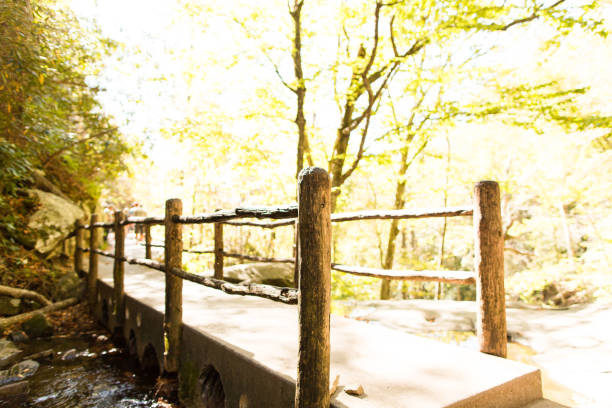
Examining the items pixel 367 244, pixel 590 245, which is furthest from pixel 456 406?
pixel 367 244

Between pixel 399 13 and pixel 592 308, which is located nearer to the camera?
pixel 592 308

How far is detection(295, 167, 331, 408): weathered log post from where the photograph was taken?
5.49 ft

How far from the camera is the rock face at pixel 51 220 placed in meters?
6.73

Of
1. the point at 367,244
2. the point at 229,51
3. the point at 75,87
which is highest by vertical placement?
the point at 229,51

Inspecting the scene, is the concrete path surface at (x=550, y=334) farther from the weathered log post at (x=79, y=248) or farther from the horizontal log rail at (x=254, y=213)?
the weathered log post at (x=79, y=248)

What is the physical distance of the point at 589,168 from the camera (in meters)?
9.74

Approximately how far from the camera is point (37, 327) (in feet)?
16.1

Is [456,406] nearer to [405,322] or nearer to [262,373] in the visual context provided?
[262,373]

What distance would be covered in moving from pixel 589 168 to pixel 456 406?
1092cm

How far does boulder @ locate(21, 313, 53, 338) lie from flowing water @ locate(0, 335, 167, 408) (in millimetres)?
197

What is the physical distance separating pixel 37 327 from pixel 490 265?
567 cm

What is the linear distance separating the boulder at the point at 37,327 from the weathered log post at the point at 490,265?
550 cm

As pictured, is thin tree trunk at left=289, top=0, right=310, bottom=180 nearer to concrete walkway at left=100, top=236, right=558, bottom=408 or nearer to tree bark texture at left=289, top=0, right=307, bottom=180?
tree bark texture at left=289, top=0, right=307, bottom=180

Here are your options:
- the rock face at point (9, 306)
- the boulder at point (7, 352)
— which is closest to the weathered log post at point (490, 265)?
the boulder at point (7, 352)
